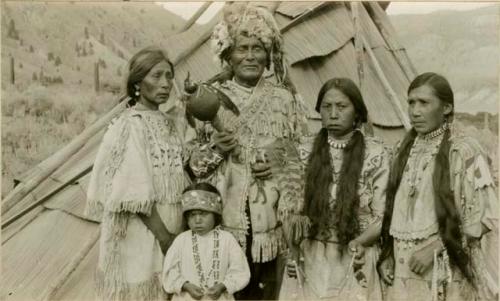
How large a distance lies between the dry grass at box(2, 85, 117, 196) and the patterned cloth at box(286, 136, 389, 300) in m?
1.56

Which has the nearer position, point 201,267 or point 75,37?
point 201,267

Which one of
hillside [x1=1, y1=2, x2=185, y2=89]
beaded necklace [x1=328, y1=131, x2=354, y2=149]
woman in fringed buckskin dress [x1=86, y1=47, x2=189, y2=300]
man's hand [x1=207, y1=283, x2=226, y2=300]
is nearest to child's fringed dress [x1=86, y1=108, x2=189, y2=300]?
woman in fringed buckskin dress [x1=86, y1=47, x2=189, y2=300]

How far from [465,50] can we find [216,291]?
191 centimetres

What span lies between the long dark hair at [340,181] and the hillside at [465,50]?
87 centimetres

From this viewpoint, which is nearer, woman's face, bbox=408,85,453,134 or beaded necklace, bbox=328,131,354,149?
woman's face, bbox=408,85,453,134

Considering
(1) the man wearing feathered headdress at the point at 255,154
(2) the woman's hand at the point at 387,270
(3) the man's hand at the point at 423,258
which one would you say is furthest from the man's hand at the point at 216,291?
(3) the man's hand at the point at 423,258

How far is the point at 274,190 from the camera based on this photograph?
14.2 feet

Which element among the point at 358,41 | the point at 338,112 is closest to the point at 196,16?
the point at 358,41

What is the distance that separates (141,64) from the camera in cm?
421

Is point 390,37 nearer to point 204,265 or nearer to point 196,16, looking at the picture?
point 196,16

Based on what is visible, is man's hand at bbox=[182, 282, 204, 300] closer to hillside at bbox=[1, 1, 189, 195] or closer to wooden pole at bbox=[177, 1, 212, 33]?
hillside at bbox=[1, 1, 189, 195]

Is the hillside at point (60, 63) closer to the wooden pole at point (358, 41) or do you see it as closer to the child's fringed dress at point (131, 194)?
the child's fringed dress at point (131, 194)

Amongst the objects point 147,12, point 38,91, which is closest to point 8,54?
point 38,91

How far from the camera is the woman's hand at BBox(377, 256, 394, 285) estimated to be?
415 cm
